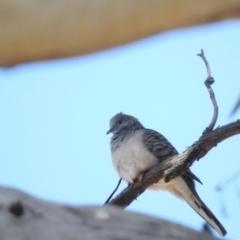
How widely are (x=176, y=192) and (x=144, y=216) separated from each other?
3053 mm

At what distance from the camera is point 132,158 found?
13.6 ft

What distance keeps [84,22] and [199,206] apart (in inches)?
135

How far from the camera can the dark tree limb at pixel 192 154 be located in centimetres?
246

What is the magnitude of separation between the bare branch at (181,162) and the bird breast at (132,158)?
498 millimetres

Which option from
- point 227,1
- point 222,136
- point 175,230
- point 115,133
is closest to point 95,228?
point 175,230

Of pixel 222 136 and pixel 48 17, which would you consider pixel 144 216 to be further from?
pixel 222 136

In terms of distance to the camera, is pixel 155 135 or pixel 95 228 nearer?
pixel 95 228

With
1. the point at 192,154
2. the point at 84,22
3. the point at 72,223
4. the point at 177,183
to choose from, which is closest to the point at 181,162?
the point at 192,154

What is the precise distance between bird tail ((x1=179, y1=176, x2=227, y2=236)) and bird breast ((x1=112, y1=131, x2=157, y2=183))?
15.7 inches

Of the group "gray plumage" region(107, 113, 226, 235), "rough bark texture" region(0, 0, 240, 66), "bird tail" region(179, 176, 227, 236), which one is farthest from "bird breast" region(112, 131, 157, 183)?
"rough bark texture" region(0, 0, 240, 66)

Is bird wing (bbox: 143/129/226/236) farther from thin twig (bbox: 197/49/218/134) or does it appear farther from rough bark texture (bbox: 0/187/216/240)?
rough bark texture (bbox: 0/187/216/240)

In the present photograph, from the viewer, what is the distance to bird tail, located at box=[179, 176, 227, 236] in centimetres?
361

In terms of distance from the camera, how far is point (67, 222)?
1182 mm

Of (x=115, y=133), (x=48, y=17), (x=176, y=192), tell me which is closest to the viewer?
(x=48, y=17)
